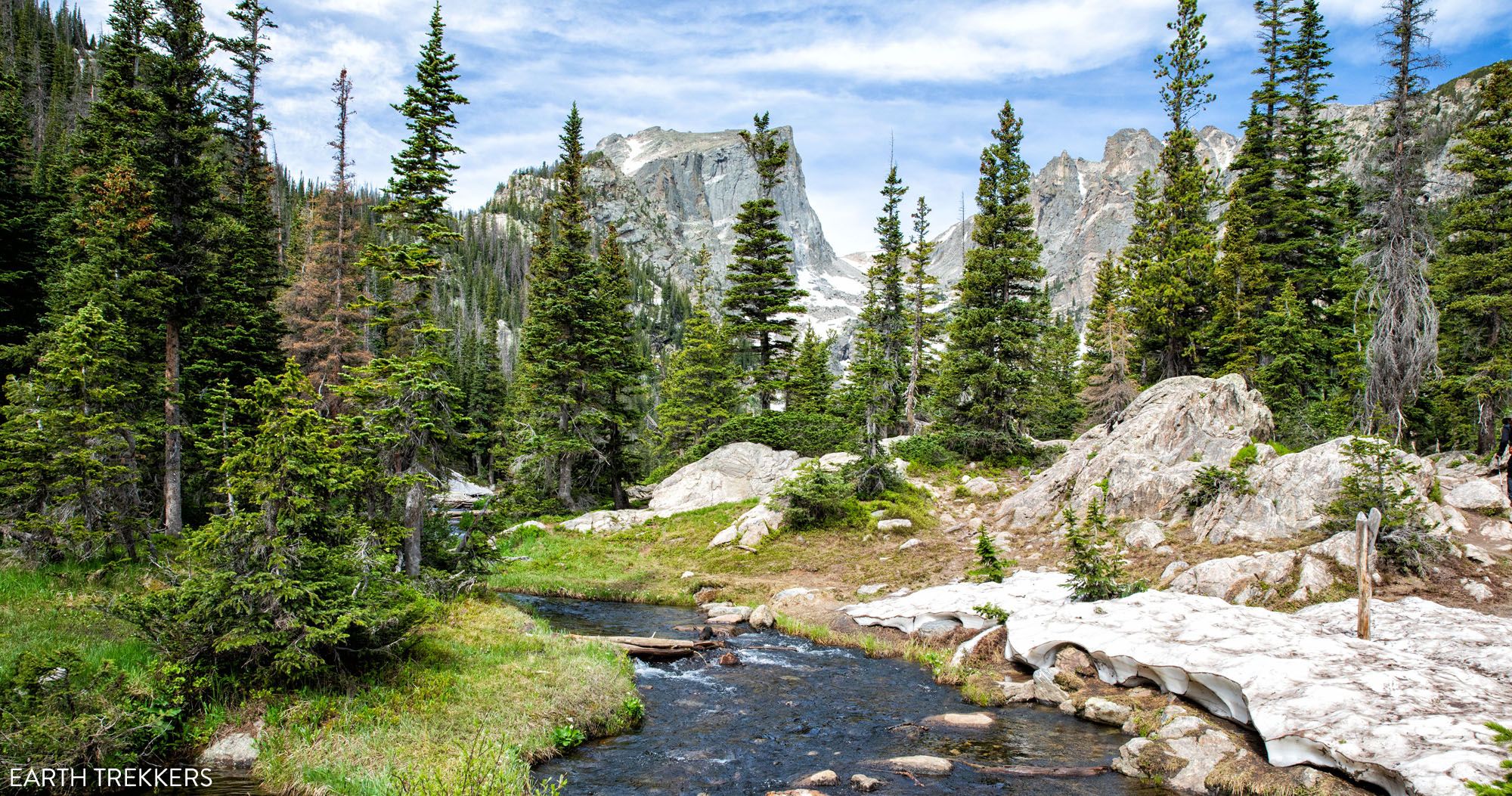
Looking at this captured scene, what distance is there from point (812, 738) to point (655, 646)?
19.8 ft

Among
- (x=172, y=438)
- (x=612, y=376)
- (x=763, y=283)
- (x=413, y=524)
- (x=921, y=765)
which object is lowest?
(x=921, y=765)

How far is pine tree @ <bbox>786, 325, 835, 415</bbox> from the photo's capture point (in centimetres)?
3966

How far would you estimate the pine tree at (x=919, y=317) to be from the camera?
131 feet

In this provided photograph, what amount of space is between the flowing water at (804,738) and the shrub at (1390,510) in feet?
28.3

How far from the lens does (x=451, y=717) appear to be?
1040 centimetres

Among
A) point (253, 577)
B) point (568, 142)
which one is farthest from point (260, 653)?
point (568, 142)

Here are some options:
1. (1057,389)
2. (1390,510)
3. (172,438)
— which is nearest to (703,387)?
(172,438)

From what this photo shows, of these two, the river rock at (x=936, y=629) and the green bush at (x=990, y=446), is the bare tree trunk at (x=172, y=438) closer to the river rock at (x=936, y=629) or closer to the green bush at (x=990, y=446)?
the river rock at (x=936, y=629)

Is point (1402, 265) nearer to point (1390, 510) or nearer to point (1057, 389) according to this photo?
point (1390, 510)

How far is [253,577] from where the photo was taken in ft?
32.1

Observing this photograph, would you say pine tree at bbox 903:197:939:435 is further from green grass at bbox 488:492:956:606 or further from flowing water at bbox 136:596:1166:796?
Answer: flowing water at bbox 136:596:1166:796

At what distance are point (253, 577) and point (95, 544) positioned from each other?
36.0ft

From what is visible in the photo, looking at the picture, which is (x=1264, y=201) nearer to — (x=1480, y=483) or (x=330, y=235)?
(x=1480, y=483)

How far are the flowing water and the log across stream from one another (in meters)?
0.03
